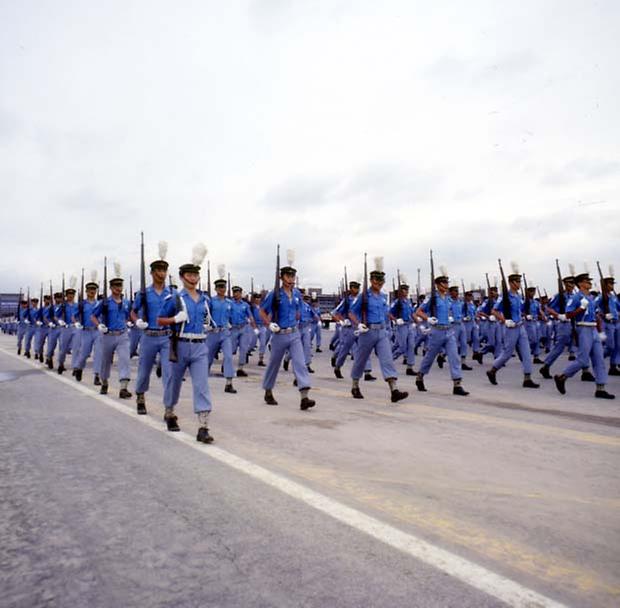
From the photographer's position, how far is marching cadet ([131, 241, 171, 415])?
7629 mm

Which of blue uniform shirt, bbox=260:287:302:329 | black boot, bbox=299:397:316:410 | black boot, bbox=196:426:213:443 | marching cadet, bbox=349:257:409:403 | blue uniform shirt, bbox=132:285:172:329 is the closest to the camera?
black boot, bbox=196:426:213:443

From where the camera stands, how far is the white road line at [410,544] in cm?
242

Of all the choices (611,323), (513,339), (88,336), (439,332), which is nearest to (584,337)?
(513,339)

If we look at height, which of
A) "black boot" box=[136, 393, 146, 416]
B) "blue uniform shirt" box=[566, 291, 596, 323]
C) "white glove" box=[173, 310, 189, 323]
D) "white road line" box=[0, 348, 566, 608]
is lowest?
"white road line" box=[0, 348, 566, 608]

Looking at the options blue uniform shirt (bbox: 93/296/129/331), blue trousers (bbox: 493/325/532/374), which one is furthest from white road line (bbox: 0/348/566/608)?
blue trousers (bbox: 493/325/532/374)

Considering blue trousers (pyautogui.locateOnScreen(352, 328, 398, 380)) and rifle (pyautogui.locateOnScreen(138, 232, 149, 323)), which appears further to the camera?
blue trousers (pyautogui.locateOnScreen(352, 328, 398, 380))

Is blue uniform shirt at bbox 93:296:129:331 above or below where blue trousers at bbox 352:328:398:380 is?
above

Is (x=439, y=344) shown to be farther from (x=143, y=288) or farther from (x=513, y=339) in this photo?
(x=143, y=288)

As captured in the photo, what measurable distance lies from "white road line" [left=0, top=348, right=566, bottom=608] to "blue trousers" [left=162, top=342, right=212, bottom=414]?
1.01 m

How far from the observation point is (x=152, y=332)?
309 inches

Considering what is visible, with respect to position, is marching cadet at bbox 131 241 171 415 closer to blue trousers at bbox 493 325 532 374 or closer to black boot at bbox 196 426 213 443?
black boot at bbox 196 426 213 443

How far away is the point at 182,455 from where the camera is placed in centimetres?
509

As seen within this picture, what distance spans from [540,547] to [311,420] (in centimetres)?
422

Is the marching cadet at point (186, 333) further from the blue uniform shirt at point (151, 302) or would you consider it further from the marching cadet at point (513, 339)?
the marching cadet at point (513, 339)
